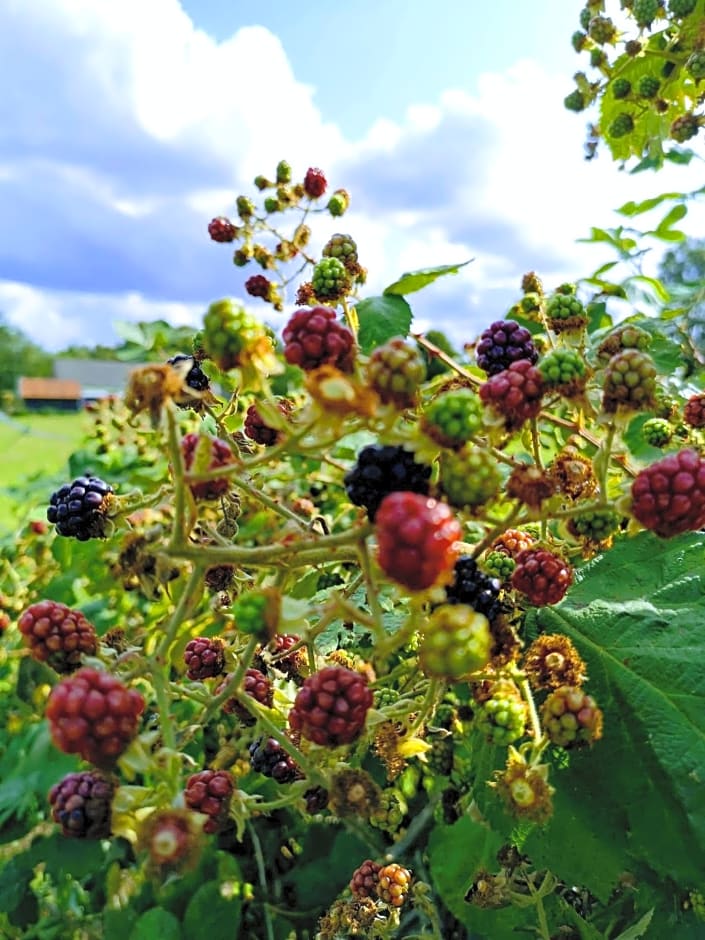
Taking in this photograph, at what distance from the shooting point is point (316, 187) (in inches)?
79.7

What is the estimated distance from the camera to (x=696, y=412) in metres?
1.49

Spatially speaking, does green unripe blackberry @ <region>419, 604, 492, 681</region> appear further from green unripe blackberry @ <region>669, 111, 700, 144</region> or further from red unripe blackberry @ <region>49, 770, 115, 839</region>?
green unripe blackberry @ <region>669, 111, 700, 144</region>

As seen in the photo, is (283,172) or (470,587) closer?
(470,587)

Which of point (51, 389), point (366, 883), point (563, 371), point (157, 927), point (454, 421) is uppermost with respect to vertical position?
point (51, 389)

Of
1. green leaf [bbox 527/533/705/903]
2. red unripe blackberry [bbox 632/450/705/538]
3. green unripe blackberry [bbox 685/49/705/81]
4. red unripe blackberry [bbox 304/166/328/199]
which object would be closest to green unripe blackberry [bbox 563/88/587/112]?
green unripe blackberry [bbox 685/49/705/81]

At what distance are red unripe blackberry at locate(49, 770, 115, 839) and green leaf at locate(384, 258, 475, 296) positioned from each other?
48.0 inches

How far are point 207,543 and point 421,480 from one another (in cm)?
43

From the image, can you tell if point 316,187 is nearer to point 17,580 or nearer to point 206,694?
point 206,694

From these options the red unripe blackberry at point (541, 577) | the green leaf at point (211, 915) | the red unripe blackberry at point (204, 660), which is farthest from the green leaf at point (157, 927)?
the red unripe blackberry at point (541, 577)

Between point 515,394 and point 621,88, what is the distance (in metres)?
1.91

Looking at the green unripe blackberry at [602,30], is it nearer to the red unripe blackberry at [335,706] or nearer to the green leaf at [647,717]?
the green leaf at [647,717]

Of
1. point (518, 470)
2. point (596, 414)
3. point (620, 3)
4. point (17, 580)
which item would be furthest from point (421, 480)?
point (17, 580)

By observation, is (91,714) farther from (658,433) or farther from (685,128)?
(685,128)

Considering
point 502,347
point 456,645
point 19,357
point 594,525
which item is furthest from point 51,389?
point 456,645
